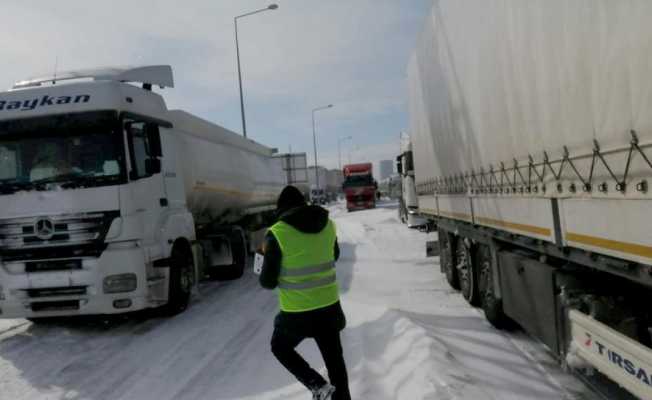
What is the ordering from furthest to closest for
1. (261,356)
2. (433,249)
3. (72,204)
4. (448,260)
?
(433,249)
(448,260)
(72,204)
(261,356)

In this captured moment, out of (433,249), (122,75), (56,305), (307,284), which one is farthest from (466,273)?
(122,75)

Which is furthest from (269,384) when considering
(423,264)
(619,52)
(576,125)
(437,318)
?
(423,264)

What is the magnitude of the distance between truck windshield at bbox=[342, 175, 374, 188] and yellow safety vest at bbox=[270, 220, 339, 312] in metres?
35.5

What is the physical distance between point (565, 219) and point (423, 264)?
26.8 ft

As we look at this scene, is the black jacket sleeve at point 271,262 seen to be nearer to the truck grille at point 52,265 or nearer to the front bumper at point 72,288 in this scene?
the front bumper at point 72,288

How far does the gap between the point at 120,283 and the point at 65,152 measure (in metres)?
1.93

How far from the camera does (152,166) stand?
732 cm

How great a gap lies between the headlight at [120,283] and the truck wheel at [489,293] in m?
4.66

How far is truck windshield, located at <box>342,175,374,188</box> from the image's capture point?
39312mm

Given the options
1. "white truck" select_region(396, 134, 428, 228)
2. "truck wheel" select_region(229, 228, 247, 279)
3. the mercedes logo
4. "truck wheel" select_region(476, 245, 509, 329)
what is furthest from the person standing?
"white truck" select_region(396, 134, 428, 228)

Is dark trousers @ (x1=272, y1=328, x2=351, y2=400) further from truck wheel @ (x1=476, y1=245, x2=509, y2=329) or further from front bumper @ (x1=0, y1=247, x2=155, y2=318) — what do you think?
front bumper @ (x1=0, y1=247, x2=155, y2=318)

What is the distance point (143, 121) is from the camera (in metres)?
7.41

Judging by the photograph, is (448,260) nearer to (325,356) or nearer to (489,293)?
(489,293)

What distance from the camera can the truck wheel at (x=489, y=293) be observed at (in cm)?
622
